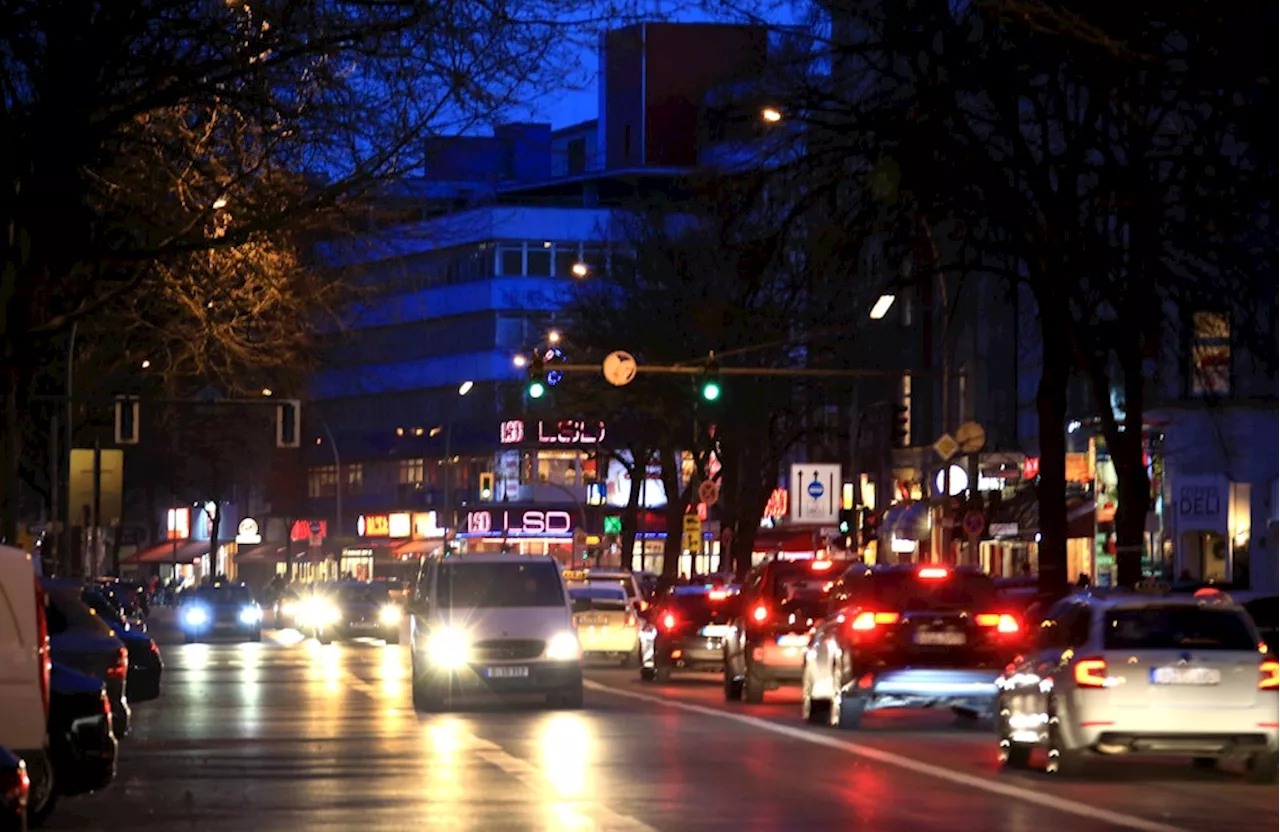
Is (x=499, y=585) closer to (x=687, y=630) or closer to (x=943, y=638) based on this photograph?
(x=943, y=638)

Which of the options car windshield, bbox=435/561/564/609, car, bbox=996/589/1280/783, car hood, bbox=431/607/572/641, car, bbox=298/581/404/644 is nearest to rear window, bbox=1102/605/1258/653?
car, bbox=996/589/1280/783

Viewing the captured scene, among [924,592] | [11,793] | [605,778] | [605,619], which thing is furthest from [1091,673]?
[605,619]

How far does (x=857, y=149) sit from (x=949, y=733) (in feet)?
21.8

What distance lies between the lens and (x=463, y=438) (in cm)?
13238

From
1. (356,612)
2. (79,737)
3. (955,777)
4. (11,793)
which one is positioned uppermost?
(356,612)

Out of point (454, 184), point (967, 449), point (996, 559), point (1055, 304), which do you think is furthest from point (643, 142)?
point (1055, 304)

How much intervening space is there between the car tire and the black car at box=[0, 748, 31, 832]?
14.0 meters

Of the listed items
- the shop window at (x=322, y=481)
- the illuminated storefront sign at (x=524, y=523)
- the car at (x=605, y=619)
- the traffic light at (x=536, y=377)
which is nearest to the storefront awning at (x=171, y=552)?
the shop window at (x=322, y=481)

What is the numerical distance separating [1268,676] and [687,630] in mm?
21347

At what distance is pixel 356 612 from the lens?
6725 cm

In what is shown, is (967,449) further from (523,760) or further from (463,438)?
(463,438)

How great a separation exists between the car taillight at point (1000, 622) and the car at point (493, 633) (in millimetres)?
6547

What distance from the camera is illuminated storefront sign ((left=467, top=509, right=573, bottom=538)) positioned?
128875mm

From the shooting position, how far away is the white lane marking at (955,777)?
18531 mm
